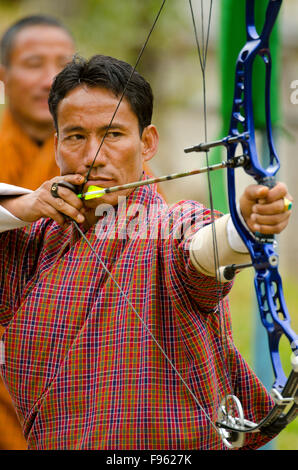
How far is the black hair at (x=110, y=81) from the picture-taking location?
146 cm

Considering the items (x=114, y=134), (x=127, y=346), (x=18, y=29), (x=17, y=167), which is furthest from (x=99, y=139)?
(x=18, y=29)

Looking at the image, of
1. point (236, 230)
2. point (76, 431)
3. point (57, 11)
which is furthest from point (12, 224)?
→ point (57, 11)

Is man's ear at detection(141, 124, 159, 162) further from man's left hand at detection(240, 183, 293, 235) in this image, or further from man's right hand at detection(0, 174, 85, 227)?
man's left hand at detection(240, 183, 293, 235)

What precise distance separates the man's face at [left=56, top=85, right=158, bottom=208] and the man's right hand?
0.03 m

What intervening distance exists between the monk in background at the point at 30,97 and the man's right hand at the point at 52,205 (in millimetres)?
937

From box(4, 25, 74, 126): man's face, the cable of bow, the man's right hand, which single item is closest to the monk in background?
box(4, 25, 74, 126): man's face

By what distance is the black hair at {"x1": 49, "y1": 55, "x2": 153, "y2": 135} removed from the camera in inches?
57.7

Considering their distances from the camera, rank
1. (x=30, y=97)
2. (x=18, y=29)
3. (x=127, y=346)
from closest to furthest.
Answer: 1. (x=127, y=346)
2. (x=30, y=97)
3. (x=18, y=29)

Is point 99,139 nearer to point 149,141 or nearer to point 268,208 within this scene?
point 149,141

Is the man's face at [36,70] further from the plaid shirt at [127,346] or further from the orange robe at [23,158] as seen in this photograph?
the plaid shirt at [127,346]

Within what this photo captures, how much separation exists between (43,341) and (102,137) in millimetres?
394

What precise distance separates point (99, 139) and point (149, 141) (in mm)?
128

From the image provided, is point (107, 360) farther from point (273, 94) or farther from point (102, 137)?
point (273, 94)

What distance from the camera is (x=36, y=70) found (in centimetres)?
264
